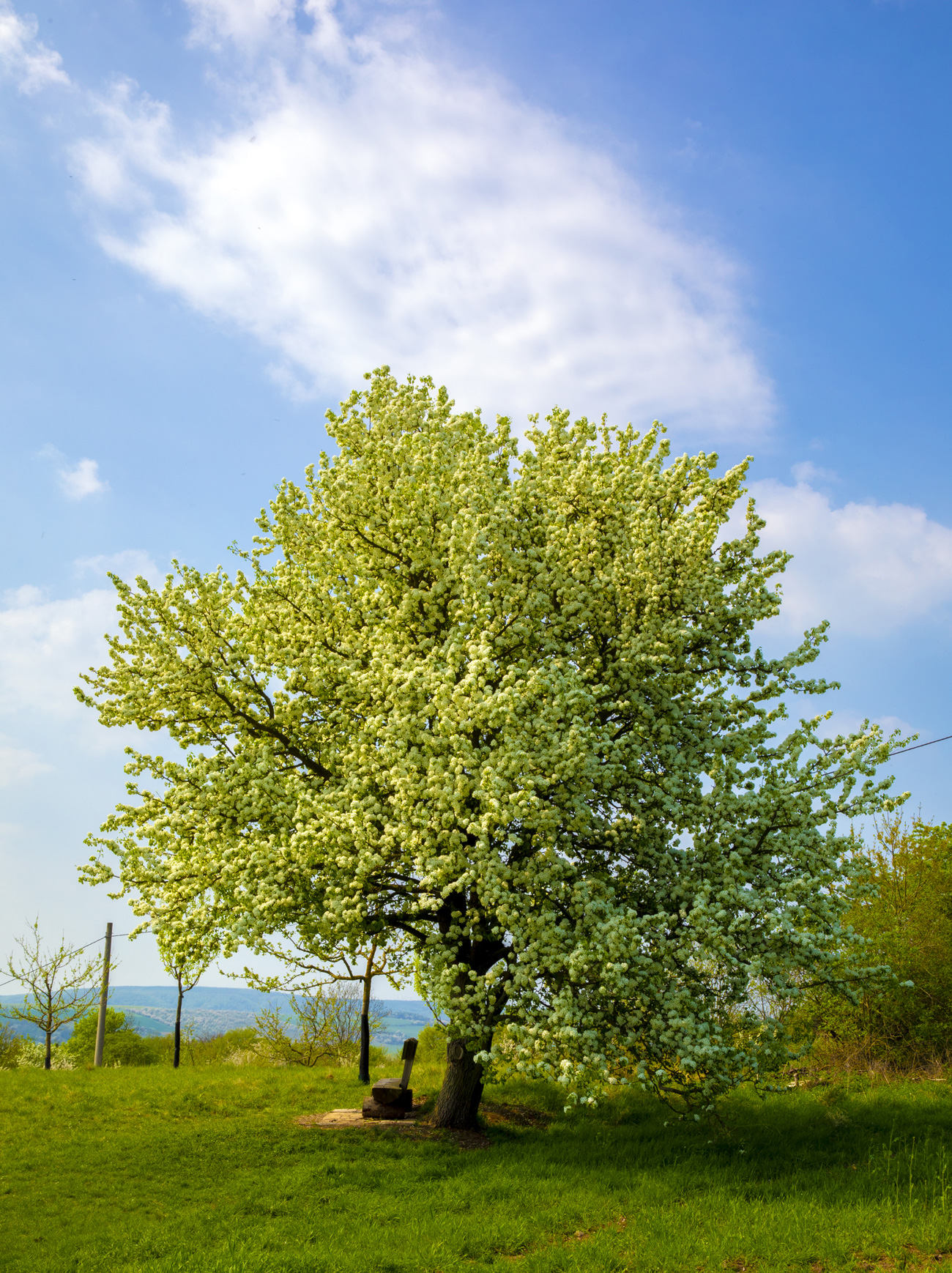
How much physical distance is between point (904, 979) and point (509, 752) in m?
16.8

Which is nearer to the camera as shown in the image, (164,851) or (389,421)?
(164,851)

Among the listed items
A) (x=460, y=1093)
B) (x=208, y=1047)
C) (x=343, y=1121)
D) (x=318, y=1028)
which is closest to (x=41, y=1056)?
(x=208, y=1047)

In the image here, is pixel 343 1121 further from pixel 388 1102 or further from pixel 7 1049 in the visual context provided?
pixel 7 1049

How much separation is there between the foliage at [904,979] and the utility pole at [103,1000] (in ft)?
95.1

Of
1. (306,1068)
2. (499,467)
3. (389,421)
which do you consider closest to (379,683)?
(499,467)

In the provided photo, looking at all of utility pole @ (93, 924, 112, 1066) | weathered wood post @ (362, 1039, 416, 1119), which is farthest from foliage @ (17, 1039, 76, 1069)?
weathered wood post @ (362, 1039, 416, 1119)

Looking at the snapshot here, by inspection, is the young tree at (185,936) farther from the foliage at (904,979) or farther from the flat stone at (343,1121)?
the foliage at (904,979)

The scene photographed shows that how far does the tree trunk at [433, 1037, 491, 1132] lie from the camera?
18.6 meters

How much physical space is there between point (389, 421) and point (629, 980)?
1412 centimetres

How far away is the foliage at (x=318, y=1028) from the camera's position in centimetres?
3331

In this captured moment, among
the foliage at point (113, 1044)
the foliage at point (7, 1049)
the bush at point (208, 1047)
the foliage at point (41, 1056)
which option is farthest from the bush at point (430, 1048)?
the foliage at point (7, 1049)

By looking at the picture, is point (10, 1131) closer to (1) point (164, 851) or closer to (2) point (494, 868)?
(1) point (164, 851)

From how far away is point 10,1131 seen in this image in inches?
745

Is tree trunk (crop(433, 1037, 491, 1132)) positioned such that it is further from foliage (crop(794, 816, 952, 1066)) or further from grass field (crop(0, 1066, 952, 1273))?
foliage (crop(794, 816, 952, 1066))
